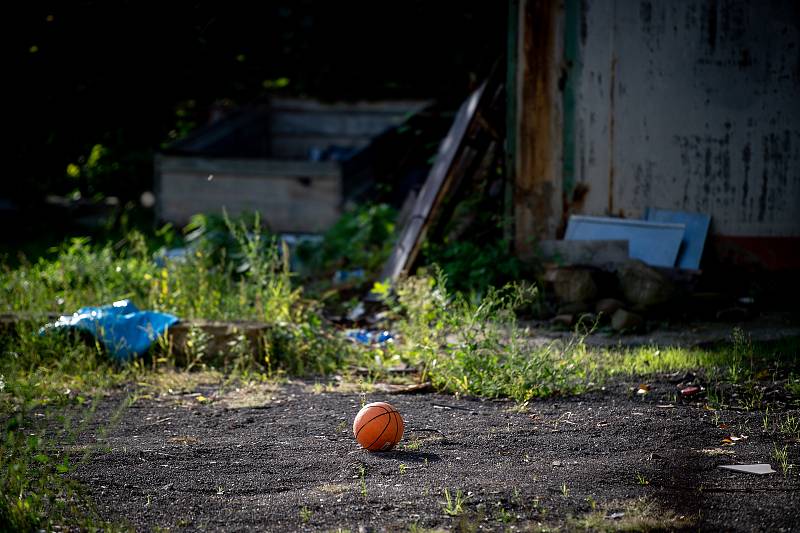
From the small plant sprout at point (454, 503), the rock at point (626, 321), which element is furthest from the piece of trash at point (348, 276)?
the small plant sprout at point (454, 503)

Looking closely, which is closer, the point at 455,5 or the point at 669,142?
the point at 669,142

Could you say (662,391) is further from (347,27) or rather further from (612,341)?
(347,27)

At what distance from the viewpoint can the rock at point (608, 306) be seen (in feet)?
25.1

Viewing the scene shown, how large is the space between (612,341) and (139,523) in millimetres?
4216

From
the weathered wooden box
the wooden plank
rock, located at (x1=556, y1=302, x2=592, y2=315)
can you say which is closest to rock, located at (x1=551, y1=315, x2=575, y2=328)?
rock, located at (x1=556, y1=302, x2=592, y2=315)

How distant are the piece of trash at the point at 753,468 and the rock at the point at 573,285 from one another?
3.66 meters

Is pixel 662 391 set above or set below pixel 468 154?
below

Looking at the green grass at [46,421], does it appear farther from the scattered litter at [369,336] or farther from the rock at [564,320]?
the rock at [564,320]

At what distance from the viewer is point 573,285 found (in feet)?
25.8

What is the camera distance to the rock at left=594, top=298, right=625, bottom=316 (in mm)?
7645

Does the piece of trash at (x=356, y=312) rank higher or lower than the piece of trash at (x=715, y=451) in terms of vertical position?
lower

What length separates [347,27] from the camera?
13375 millimetres

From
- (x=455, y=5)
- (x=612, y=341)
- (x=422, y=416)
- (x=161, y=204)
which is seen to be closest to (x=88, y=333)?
(x=422, y=416)

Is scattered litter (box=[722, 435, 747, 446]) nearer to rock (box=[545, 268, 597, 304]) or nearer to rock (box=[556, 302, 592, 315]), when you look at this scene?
rock (box=[556, 302, 592, 315])
